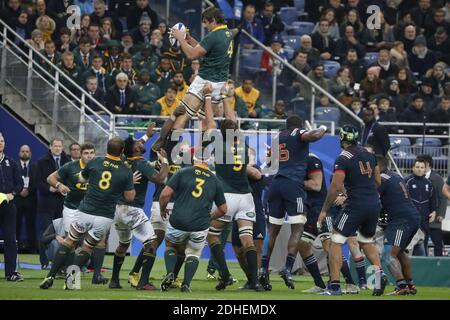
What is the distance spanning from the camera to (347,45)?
31.1m

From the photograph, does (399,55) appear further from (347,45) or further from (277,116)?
(277,116)

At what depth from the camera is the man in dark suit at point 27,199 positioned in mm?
25062

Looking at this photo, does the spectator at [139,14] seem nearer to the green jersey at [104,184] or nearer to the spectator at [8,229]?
the spectator at [8,229]

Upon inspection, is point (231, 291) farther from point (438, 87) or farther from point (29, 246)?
point (438, 87)

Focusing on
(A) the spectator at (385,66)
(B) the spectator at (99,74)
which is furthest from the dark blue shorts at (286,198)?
(A) the spectator at (385,66)

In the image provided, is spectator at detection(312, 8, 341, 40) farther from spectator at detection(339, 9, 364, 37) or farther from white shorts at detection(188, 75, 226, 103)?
white shorts at detection(188, 75, 226, 103)

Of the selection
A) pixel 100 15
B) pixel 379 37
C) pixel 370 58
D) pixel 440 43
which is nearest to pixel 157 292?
pixel 100 15

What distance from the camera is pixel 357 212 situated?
57.3ft

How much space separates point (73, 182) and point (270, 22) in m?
12.4

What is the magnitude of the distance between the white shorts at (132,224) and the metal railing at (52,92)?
7.24 meters

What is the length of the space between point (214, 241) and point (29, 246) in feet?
29.5

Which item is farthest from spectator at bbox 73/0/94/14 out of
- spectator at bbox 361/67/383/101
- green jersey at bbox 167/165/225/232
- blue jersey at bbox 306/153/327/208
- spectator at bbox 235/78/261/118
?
green jersey at bbox 167/165/225/232

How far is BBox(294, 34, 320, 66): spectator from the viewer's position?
1160 inches

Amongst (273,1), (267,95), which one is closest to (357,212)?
(267,95)
